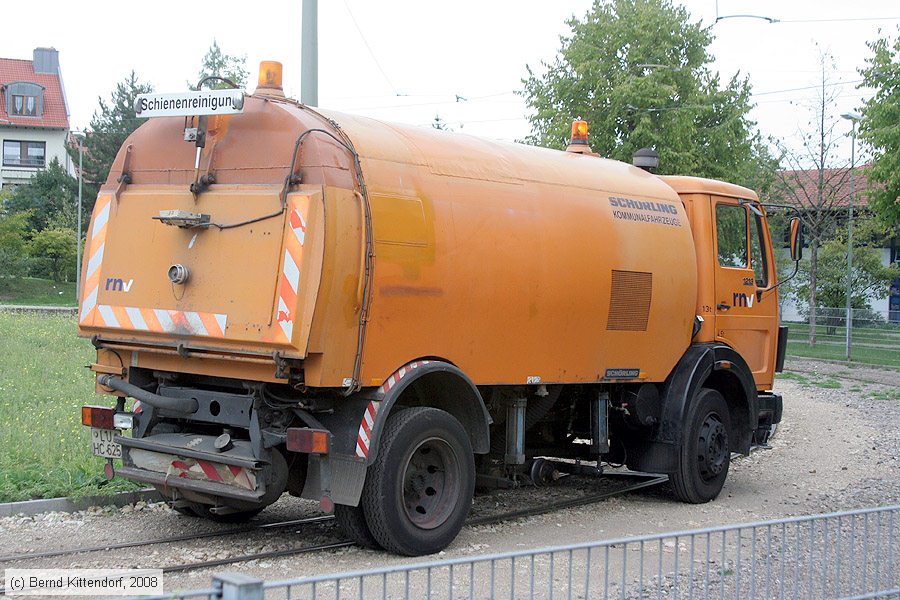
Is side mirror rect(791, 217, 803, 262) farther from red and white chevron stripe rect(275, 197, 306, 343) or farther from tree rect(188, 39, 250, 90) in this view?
tree rect(188, 39, 250, 90)

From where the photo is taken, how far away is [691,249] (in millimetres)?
10500

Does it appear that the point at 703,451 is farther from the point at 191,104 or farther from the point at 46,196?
the point at 46,196

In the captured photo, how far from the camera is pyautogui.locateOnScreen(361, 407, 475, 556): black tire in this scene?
7387 millimetres

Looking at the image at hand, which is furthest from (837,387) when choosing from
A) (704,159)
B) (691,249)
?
(691,249)

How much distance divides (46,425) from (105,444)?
332 centimetres

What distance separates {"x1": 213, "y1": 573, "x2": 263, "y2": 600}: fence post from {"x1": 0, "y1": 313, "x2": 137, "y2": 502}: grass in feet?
19.7

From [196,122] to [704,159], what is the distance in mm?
27002

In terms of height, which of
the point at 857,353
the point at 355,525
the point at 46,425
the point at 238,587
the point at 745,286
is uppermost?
the point at 745,286

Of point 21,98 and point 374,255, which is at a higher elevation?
point 21,98

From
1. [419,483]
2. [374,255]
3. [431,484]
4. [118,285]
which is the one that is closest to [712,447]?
[431,484]

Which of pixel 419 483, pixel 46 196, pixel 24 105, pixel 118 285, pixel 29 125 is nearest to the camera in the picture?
pixel 419 483

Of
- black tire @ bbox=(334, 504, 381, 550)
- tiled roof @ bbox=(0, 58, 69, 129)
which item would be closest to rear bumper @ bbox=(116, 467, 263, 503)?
black tire @ bbox=(334, 504, 381, 550)

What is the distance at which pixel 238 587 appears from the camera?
9.90 ft

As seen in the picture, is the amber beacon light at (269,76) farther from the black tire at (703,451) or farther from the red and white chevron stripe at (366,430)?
the black tire at (703,451)
